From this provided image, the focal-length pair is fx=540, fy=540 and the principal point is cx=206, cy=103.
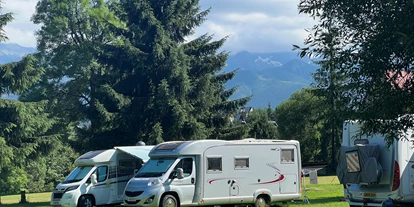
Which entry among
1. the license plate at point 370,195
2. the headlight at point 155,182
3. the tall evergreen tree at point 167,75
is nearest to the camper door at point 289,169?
the headlight at point 155,182

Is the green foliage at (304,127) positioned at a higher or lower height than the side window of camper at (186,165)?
higher

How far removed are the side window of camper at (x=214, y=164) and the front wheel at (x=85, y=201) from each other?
517 centimetres

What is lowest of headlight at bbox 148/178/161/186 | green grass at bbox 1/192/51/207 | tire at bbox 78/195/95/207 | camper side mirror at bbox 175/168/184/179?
green grass at bbox 1/192/51/207

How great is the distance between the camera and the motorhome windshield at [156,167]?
56.5 ft

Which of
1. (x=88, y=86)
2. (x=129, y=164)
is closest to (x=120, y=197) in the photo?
(x=129, y=164)

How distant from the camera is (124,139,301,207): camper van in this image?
667 inches

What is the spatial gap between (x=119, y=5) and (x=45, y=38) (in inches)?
319

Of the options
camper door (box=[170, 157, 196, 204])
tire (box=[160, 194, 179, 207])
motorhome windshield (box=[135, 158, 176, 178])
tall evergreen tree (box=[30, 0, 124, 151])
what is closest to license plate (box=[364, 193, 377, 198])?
camper door (box=[170, 157, 196, 204])

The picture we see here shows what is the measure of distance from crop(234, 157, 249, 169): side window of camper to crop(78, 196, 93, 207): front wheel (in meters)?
5.76

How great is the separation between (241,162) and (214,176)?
116cm

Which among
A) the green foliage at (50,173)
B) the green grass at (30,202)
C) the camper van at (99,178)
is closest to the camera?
the camper van at (99,178)

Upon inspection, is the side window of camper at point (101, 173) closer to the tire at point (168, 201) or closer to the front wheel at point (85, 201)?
the front wheel at point (85, 201)

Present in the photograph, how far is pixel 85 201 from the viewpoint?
1970 centimetres

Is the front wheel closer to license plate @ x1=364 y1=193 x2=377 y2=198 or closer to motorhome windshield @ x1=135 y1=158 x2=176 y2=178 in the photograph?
motorhome windshield @ x1=135 y1=158 x2=176 y2=178
